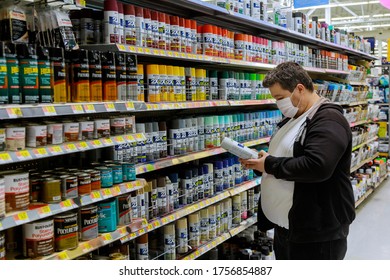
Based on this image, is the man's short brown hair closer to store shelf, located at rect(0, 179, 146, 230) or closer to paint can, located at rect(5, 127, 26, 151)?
store shelf, located at rect(0, 179, 146, 230)

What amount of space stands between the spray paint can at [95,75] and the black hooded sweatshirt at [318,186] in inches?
36.5

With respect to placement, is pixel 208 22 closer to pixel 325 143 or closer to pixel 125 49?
pixel 125 49

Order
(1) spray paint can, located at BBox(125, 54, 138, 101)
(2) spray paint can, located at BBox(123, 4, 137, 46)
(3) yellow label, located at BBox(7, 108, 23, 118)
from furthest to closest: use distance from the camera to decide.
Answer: (2) spray paint can, located at BBox(123, 4, 137, 46)
(1) spray paint can, located at BBox(125, 54, 138, 101)
(3) yellow label, located at BBox(7, 108, 23, 118)

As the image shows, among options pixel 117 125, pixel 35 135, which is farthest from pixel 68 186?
pixel 117 125

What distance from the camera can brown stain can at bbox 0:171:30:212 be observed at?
1721mm

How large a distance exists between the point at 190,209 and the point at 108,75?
53.0 inches

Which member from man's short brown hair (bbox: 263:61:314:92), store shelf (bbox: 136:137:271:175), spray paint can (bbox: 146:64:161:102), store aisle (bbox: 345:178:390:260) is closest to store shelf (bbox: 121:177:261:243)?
store shelf (bbox: 136:137:271:175)

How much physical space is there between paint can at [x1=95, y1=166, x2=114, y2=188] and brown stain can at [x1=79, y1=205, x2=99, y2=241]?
0.13 meters

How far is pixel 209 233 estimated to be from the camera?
11.3 ft

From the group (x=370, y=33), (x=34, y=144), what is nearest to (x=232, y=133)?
(x=34, y=144)

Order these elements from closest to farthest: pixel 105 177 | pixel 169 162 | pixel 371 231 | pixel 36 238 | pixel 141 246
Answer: pixel 36 238
pixel 105 177
pixel 141 246
pixel 169 162
pixel 371 231

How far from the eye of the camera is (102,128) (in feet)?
6.91

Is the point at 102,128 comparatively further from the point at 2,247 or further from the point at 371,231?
the point at 371,231

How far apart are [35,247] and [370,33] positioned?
2146 cm
